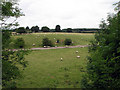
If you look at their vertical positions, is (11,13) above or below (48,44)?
above

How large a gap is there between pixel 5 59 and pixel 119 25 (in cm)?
769

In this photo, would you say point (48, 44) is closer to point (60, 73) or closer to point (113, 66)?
point (60, 73)

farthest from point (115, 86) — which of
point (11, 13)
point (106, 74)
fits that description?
point (11, 13)

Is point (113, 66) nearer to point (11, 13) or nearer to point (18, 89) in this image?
point (11, 13)

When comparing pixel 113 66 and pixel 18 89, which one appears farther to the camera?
pixel 18 89

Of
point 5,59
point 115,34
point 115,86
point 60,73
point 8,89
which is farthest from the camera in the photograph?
point 60,73

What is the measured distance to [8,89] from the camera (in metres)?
12.4

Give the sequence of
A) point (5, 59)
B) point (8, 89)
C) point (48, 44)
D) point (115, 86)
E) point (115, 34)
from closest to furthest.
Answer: point (115, 86) → point (115, 34) → point (5, 59) → point (8, 89) → point (48, 44)

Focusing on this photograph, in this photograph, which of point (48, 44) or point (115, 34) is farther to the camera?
point (48, 44)

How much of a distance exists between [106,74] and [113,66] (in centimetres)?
61

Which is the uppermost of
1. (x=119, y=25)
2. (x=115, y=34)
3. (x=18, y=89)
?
(x=119, y=25)

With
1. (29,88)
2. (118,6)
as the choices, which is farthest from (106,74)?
(29,88)

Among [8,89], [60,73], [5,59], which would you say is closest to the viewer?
[5,59]

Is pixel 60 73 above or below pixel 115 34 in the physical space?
below
